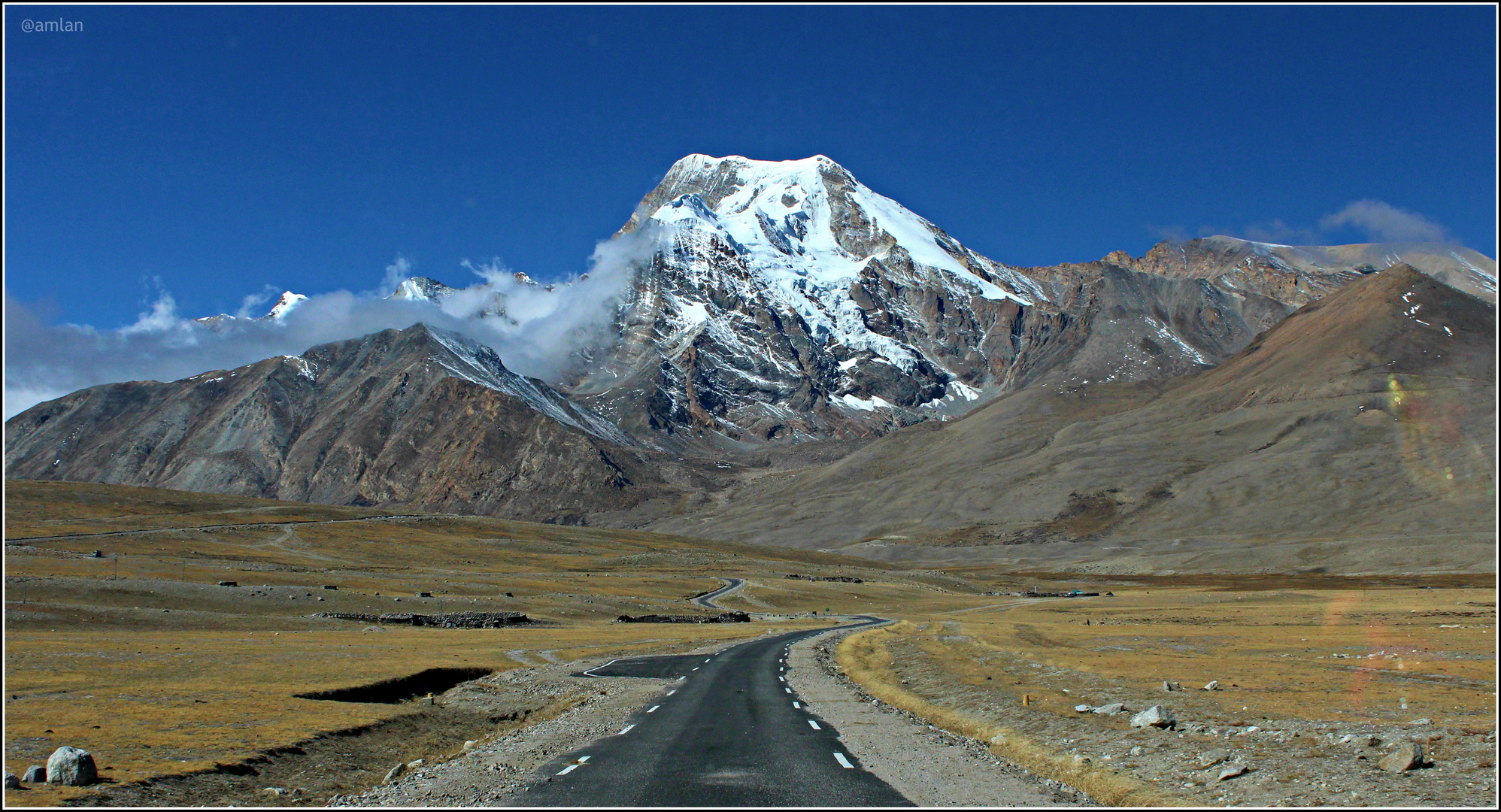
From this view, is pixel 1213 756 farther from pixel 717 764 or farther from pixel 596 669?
pixel 596 669

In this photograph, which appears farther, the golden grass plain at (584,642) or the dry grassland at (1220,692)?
the golden grass plain at (584,642)

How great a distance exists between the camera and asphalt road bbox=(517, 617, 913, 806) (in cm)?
1784

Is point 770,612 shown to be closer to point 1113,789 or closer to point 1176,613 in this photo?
point 1176,613

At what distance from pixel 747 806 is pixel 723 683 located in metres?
23.6

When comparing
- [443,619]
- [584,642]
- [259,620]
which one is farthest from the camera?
[443,619]

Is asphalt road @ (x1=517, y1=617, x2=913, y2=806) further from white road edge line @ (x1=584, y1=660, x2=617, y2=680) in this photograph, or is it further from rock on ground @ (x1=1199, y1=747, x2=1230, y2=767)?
white road edge line @ (x1=584, y1=660, x2=617, y2=680)

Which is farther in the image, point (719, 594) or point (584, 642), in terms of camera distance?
point (719, 594)

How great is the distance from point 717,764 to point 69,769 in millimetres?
11620

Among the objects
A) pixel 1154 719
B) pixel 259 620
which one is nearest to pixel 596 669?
pixel 1154 719

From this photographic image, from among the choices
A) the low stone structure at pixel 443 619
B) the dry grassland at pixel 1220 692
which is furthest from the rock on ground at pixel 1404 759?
the low stone structure at pixel 443 619

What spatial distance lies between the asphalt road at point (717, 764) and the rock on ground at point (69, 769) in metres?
7.51

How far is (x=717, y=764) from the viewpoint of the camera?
21062 millimetres

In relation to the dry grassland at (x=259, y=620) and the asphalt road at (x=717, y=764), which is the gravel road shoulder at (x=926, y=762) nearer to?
the asphalt road at (x=717, y=764)

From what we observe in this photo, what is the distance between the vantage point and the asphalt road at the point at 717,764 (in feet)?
58.5
